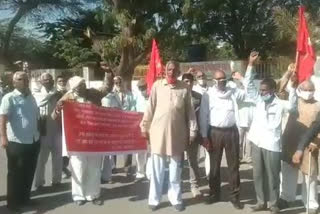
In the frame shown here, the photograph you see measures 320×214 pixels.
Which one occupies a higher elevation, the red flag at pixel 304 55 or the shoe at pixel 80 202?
the red flag at pixel 304 55

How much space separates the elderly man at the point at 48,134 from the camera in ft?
27.5

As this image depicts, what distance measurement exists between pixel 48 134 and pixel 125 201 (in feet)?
5.48

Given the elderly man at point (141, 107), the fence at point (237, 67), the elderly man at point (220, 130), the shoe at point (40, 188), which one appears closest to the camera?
the elderly man at point (220, 130)

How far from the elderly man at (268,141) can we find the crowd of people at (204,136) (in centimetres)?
1

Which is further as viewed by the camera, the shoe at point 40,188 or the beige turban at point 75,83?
the shoe at point 40,188

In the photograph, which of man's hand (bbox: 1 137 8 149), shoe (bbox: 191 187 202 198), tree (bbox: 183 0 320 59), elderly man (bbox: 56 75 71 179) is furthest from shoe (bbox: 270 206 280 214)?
tree (bbox: 183 0 320 59)

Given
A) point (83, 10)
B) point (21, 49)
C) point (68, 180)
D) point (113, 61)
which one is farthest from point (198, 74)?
point (21, 49)

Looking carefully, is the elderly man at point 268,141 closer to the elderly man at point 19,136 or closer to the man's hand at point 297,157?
the man's hand at point 297,157

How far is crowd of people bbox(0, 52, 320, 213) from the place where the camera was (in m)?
7.03

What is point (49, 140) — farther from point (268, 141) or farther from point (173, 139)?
point (268, 141)

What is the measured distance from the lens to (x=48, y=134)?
28.2 feet

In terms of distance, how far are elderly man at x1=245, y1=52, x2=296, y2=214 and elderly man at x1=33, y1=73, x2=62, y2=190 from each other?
302cm

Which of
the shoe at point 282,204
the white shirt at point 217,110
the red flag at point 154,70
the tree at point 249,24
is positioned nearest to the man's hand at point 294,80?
the white shirt at point 217,110

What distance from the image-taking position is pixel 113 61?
984 inches
